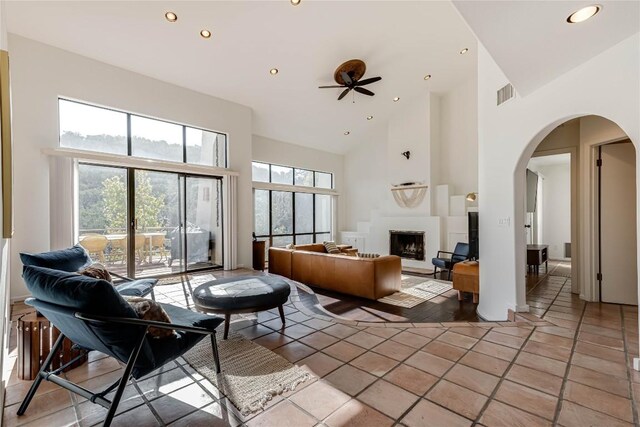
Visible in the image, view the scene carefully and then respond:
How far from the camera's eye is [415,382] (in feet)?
6.61

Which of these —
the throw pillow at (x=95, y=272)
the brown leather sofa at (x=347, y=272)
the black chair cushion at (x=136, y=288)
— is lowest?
the brown leather sofa at (x=347, y=272)

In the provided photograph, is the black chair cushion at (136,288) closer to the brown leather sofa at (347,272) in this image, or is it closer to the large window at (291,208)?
the brown leather sofa at (347,272)

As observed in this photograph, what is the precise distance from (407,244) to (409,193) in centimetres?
143

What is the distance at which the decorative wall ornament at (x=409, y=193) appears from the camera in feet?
25.7

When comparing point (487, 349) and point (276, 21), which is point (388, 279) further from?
point (276, 21)

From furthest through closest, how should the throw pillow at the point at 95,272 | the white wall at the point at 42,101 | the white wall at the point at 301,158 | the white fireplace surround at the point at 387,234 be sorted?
the white wall at the point at 301,158 → the white fireplace surround at the point at 387,234 → the white wall at the point at 42,101 → the throw pillow at the point at 95,272

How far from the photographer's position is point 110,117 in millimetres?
4957

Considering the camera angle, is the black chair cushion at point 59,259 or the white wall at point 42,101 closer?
the black chair cushion at point 59,259

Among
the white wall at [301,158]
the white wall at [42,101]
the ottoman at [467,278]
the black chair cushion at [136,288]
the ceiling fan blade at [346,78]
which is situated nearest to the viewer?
the black chair cushion at [136,288]

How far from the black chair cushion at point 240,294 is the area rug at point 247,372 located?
0.34 metres

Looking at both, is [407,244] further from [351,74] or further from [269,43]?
[269,43]

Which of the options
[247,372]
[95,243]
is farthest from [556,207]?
[95,243]

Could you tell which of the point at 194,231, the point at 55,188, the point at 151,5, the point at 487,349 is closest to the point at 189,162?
the point at 194,231

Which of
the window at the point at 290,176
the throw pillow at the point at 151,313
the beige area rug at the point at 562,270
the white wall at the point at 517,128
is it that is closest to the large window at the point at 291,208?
the window at the point at 290,176
